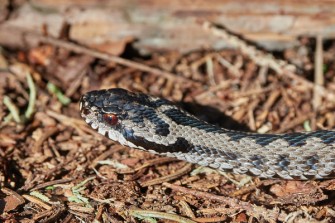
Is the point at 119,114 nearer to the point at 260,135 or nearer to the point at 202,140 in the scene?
the point at 202,140

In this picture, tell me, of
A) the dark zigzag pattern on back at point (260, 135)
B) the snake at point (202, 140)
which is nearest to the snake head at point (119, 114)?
the snake at point (202, 140)

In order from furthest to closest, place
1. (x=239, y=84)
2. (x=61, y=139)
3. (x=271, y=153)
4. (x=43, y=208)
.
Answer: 1. (x=239, y=84)
2. (x=61, y=139)
3. (x=271, y=153)
4. (x=43, y=208)

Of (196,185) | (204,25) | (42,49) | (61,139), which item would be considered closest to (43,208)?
(61,139)

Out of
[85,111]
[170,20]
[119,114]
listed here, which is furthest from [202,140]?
[170,20]

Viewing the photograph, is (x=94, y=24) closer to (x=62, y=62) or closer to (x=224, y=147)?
(x=62, y=62)

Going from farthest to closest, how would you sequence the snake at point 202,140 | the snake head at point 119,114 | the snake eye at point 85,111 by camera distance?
the snake eye at point 85,111 → the snake head at point 119,114 → the snake at point 202,140

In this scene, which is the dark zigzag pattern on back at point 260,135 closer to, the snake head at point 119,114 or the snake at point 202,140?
the snake at point 202,140

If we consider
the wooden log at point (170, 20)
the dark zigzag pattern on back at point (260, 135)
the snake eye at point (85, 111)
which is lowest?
the snake eye at point (85, 111)
